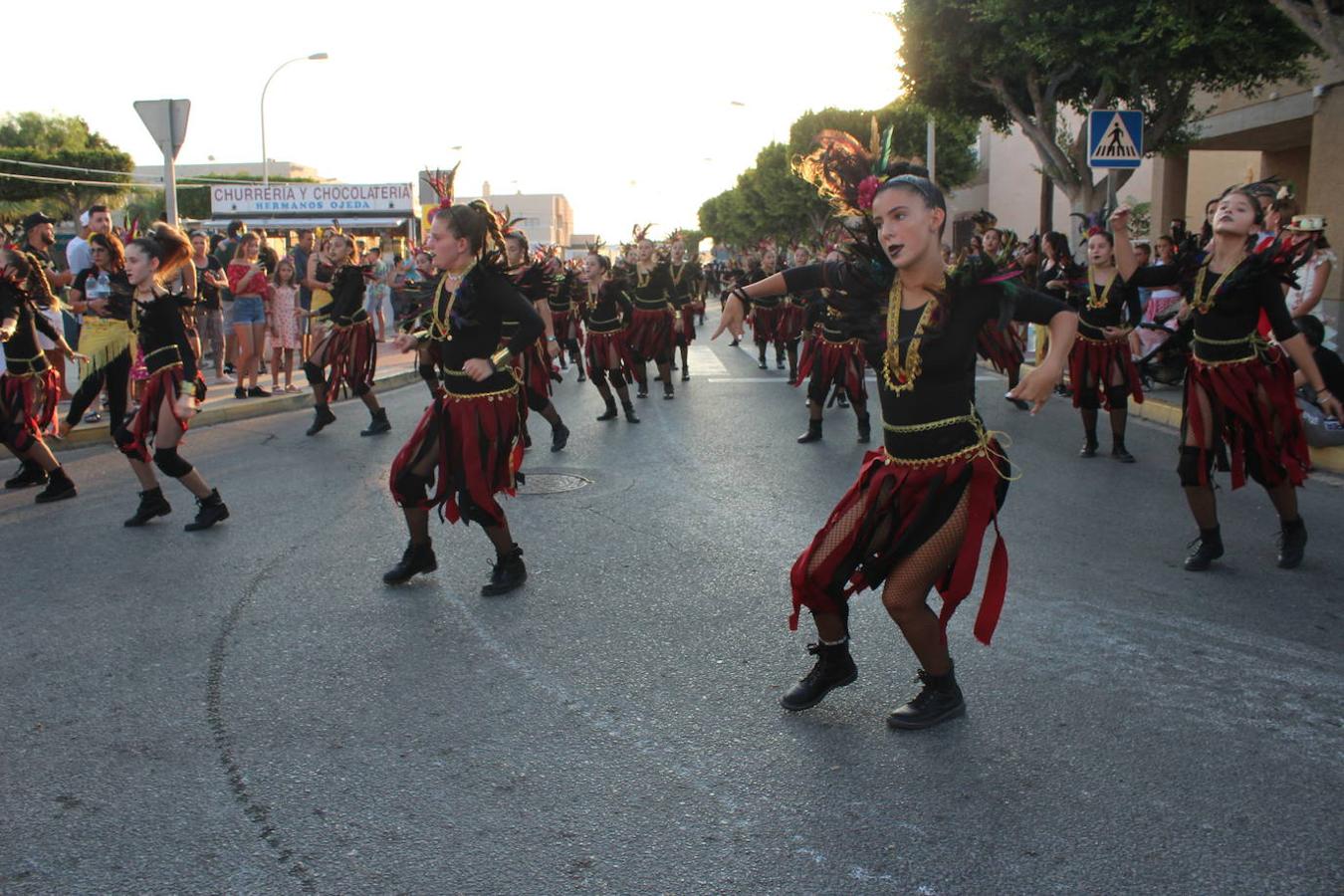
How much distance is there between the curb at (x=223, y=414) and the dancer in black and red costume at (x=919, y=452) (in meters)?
8.51

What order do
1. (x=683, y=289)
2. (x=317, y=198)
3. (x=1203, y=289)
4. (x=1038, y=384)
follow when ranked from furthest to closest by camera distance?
(x=317, y=198) → (x=683, y=289) → (x=1203, y=289) → (x=1038, y=384)

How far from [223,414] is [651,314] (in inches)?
195

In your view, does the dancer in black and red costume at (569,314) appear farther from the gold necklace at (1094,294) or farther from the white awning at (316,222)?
the white awning at (316,222)

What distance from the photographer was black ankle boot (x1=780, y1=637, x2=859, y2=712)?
4.05 metres

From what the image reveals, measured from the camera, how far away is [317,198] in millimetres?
45219

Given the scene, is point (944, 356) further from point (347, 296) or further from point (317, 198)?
point (317, 198)

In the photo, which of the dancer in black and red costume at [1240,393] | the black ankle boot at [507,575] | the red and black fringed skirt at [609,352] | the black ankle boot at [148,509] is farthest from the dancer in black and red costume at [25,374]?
the dancer in black and red costume at [1240,393]

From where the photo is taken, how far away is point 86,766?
12.0 feet

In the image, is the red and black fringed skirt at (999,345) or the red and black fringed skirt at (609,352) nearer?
the red and black fringed skirt at (999,345)

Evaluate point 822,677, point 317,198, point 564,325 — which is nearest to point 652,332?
point 564,325

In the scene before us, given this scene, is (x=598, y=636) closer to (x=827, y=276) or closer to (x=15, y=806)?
(x=827, y=276)

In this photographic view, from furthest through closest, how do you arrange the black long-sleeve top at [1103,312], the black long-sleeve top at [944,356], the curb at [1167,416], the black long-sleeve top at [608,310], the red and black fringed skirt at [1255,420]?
the black long-sleeve top at [608,310] < the black long-sleeve top at [1103,312] < the curb at [1167,416] < the red and black fringed skirt at [1255,420] < the black long-sleeve top at [944,356]

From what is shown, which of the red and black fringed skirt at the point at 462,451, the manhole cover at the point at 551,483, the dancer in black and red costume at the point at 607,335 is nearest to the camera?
the red and black fringed skirt at the point at 462,451

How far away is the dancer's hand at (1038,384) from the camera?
3.51 m
